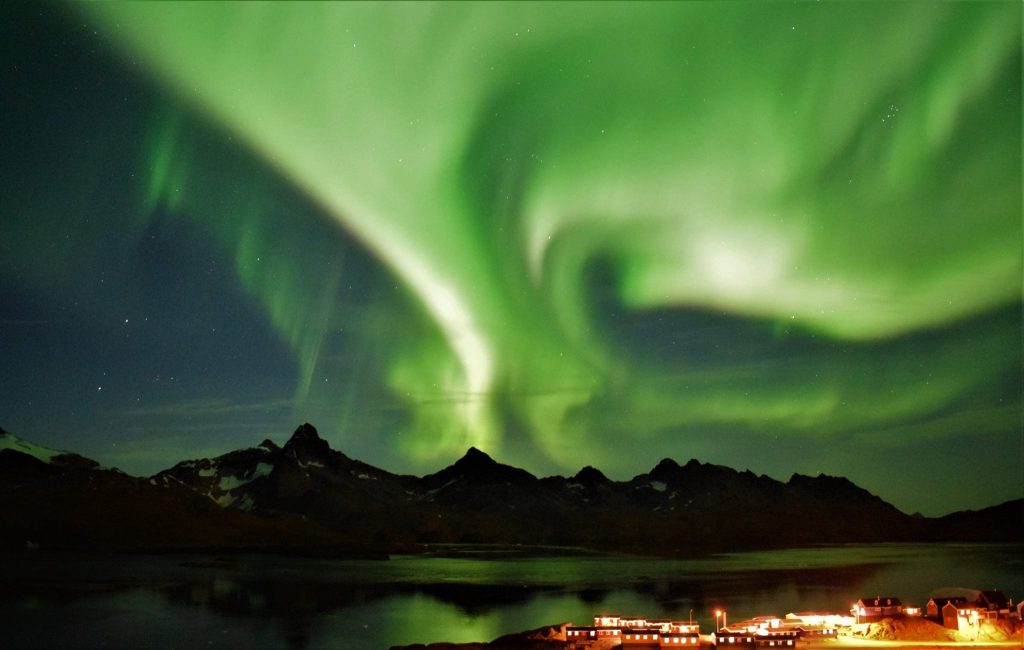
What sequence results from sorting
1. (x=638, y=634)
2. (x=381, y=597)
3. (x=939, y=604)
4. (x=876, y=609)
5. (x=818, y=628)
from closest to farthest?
(x=638, y=634), (x=818, y=628), (x=939, y=604), (x=876, y=609), (x=381, y=597)

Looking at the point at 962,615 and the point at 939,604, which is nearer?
the point at 962,615

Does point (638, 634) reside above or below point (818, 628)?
below

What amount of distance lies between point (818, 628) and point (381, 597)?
76716 mm

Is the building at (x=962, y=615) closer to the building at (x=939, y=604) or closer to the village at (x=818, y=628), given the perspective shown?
the village at (x=818, y=628)

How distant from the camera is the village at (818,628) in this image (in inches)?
2105

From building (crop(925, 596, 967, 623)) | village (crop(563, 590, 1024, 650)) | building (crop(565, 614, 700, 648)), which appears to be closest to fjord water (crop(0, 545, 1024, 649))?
building (crop(565, 614, 700, 648))

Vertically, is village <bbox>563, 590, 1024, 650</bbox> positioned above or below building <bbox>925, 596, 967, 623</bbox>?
below

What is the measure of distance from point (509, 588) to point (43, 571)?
3712 inches

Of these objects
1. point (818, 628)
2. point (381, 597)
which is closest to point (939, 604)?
point (818, 628)

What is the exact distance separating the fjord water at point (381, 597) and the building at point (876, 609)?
748 inches

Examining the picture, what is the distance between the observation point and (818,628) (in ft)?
191

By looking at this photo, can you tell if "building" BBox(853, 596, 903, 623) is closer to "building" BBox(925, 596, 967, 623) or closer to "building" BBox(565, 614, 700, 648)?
"building" BBox(925, 596, 967, 623)

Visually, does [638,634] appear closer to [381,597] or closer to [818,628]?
[818,628]

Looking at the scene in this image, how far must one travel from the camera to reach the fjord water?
84062mm
